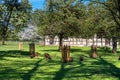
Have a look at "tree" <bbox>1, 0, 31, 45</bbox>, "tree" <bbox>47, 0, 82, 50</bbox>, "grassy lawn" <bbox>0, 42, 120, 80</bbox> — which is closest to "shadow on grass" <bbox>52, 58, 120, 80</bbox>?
"grassy lawn" <bbox>0, 42, 120, 80</bbox>

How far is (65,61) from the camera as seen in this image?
23844mm

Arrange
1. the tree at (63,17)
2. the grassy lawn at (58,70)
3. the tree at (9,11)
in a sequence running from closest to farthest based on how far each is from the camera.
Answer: the grassy lawn at (58,70), the tree at (9,11), the tree at (63,17)

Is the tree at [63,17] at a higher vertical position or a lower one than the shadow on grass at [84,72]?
higher

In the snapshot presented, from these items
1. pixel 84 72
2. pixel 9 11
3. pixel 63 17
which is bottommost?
pixel 84 72

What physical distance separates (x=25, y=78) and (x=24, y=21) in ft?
59.2

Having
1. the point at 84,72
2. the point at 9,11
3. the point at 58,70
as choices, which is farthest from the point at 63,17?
the point at 84,72

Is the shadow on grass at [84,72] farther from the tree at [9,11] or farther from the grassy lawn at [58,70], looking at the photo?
the tree at [9,11]

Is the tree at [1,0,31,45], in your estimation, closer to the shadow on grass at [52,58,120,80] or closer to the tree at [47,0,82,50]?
the tree at [47,0,82,50]

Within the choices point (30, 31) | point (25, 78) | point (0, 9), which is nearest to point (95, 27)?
point (0, 9)

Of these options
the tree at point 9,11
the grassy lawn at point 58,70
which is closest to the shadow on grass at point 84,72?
the grassy lawn at point 58,70

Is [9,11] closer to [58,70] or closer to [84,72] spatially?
[58,70]

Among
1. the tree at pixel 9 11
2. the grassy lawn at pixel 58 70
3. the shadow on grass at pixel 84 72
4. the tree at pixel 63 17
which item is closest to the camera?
the grassy lawn at pixel 58 70

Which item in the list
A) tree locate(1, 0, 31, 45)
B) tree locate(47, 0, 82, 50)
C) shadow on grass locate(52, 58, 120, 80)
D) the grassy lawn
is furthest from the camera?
tree locate(47, 0, 82, 50)

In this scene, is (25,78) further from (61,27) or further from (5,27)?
(61,27)
